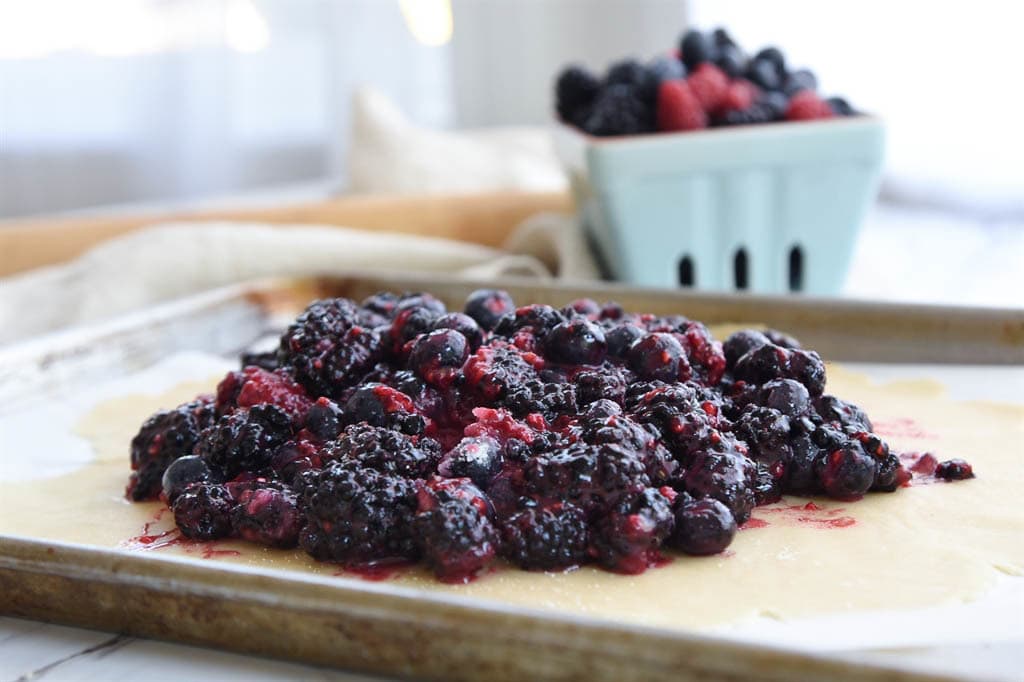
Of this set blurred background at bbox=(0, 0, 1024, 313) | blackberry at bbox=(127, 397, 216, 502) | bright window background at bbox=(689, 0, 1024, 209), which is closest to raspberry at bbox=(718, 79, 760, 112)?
blurred background at bbox=(0, 0, 1024, 313)

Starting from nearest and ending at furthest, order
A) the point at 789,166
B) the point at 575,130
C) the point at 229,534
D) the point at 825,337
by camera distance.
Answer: the point at 229,534 → the point at 825,337 → the point at 789,166 → the point at 575,130

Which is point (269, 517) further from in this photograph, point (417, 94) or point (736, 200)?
point (417, 94)

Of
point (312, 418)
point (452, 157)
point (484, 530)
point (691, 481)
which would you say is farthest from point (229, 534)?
point (452, 157)

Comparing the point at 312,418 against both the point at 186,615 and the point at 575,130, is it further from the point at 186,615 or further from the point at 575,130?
the point at 575,130

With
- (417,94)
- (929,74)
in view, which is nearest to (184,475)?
(929,74)

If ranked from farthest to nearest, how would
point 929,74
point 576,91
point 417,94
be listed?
point 417,94 → point 929,74 → point 576,91

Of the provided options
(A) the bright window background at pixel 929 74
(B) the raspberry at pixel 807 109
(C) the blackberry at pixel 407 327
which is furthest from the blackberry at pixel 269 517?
(A) the bright window background at pixel 929 74
